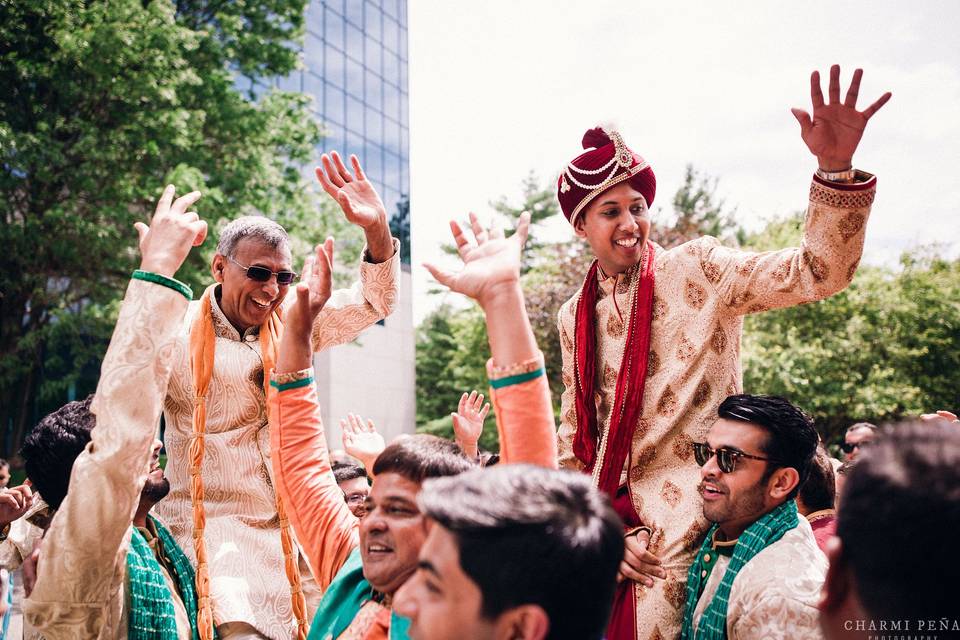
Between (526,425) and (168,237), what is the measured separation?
3.80ft

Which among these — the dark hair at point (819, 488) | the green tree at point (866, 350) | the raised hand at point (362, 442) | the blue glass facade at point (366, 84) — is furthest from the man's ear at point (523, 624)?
the blue glass facade at point (366, 84)

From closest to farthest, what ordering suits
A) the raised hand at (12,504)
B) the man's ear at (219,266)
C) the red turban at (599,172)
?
the red turban at (599,172) → the man's ear at (219,266) → the raised hand at (12,504)

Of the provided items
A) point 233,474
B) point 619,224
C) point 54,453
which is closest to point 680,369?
point 619,224

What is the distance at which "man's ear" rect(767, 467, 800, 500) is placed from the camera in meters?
3.05

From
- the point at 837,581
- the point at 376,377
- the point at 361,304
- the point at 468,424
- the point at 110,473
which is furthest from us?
the point at 376,377

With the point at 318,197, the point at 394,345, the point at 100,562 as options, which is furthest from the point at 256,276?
the point at 394,345

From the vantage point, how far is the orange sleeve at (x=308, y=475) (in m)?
2.61

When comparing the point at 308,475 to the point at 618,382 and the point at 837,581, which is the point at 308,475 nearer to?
the point at 618,382

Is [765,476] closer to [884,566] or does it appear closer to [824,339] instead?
[884,566]

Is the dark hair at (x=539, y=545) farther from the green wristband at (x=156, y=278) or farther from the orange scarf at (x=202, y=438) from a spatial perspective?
the orange scarf at (x=202, y=438)

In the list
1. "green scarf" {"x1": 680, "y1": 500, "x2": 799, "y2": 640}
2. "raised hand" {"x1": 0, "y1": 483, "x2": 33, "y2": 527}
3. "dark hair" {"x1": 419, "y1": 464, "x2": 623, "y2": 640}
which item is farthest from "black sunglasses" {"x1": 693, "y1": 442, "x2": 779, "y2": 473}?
"raised hand" {"x1": 0, "y1": 483, "x2": 33, "y2": 527}

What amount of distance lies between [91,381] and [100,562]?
16.6 m

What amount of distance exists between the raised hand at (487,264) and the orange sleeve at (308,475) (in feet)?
2.16

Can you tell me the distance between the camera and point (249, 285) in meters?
3.63
